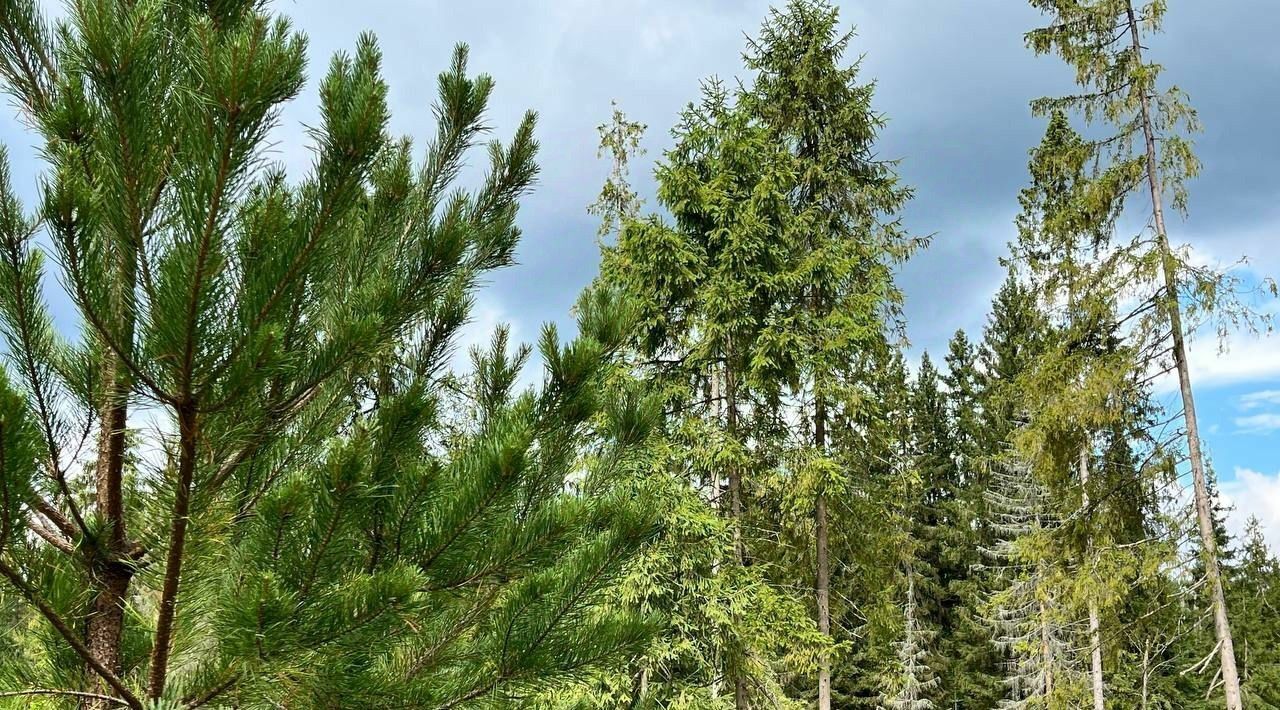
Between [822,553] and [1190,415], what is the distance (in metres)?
4.21

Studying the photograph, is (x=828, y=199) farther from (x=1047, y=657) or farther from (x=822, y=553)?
(x=1047, y=657)

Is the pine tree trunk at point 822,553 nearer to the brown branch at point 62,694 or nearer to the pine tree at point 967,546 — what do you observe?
the brown branch at point 62,694

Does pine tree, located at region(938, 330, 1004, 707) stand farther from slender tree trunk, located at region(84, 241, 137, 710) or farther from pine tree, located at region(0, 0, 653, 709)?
slender tree trunk, located at region(84, 241, 137, 710)

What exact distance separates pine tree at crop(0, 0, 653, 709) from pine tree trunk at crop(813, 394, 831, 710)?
7695 millimetres

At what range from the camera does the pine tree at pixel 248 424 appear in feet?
5.90

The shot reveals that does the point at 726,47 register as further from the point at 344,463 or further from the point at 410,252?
the point at 344,463

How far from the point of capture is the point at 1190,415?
28.6 ft

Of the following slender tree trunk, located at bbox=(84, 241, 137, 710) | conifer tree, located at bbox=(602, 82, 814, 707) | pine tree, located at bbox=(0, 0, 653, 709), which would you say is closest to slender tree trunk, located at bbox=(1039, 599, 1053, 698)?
conifer tree, located at bbox=(602, 82, 814, 707)

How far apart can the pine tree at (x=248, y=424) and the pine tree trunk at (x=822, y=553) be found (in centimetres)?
769

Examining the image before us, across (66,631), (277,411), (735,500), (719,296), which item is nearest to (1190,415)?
(735,500)

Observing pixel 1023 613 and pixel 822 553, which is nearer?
pixel 822 553

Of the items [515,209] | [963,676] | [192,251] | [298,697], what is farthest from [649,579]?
[963,676]

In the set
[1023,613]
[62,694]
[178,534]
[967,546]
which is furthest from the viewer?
[967,546]

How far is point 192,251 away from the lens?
1.76 m
